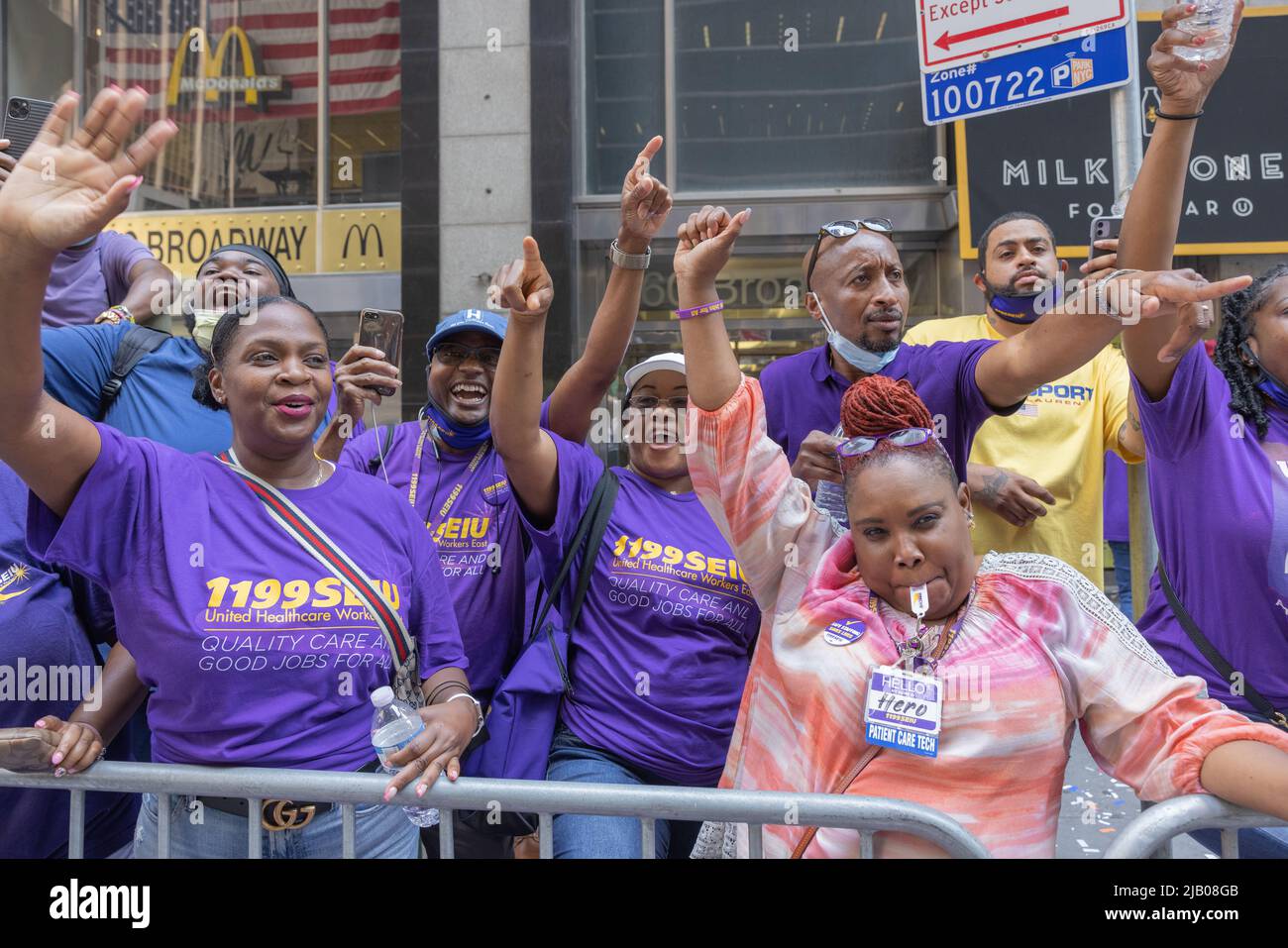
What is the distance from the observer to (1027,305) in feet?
12.5

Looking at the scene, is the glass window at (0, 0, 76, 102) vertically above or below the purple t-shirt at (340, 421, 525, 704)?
above

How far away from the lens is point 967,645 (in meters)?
2.09

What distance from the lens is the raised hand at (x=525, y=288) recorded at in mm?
2730

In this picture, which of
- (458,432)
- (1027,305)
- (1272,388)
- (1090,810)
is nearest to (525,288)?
(458,432)

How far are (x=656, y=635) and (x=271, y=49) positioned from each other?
27.6 feet

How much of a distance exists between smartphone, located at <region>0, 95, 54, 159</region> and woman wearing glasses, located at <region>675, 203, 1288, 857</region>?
235 centimetres

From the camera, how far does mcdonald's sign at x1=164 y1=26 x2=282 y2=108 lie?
9.13m

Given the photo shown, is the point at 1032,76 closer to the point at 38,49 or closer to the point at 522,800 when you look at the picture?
the point at 522,800

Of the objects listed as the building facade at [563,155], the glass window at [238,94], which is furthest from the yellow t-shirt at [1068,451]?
the glass window at [238,94]

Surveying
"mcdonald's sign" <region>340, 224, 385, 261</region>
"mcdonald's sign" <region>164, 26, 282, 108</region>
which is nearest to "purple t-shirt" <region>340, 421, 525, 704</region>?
"mcdonald's sign" <region>340, 224, 385, 261</region>

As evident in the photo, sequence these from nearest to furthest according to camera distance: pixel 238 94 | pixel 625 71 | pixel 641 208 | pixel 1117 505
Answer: pixel 641 208
pixel 1117 505
pixel 625 71
pixel 238 94

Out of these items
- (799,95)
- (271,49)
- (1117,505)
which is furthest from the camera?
(271,49)

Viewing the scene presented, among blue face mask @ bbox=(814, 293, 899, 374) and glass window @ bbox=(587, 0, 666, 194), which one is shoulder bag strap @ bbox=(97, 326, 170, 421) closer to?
blue face mask @ bbox=(814, 293, 899, 374)

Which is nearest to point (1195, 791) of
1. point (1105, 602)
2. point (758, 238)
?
point (1105, 602)
